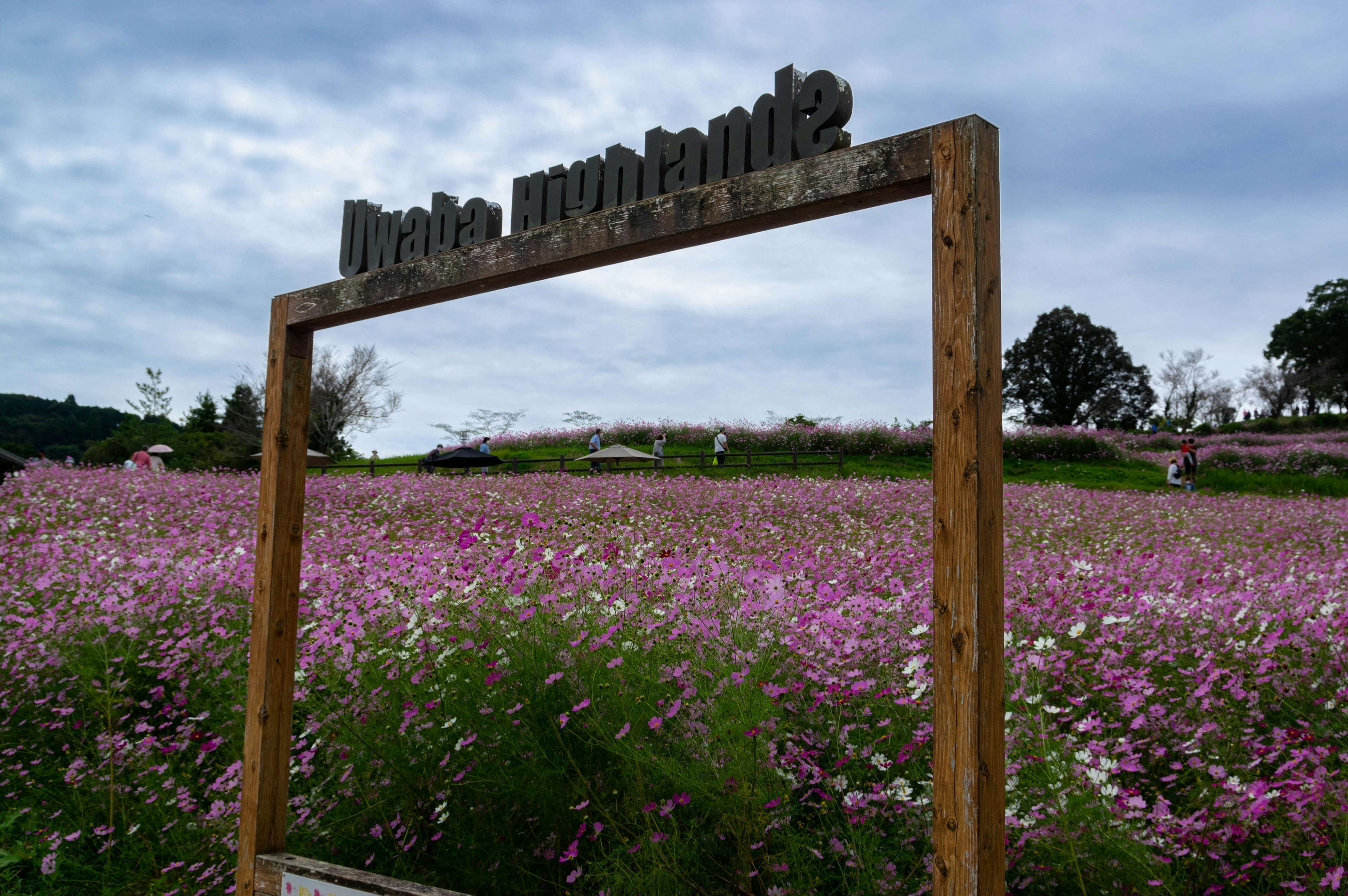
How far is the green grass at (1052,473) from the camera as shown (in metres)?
18.2

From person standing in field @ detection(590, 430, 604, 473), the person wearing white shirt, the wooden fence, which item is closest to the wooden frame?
the wooden fence

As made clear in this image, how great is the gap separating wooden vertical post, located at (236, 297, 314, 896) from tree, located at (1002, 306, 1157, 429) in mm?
42230

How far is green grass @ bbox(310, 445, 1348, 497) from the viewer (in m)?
18.2

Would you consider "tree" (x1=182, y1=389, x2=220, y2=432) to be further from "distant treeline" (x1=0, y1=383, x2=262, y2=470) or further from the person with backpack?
the person with backpack

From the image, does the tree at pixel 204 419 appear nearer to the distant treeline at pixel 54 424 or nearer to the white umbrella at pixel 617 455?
the distant treeline at pixel 54 424

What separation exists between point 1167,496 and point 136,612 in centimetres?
1658

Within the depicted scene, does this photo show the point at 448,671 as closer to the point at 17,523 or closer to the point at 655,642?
the point at 655,642

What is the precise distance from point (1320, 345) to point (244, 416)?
5089 cm

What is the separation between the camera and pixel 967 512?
6.00 ft

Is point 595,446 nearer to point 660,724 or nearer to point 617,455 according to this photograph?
point 617,455

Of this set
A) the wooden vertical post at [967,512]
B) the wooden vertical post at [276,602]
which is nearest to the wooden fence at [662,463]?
the wooden vertical post at [276,602]

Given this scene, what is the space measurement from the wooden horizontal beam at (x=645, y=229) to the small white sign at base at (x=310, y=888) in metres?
2.20

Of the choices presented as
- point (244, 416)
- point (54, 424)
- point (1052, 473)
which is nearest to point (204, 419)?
point (244, 416)

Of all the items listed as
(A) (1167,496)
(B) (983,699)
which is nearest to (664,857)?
(B) (983,699)
